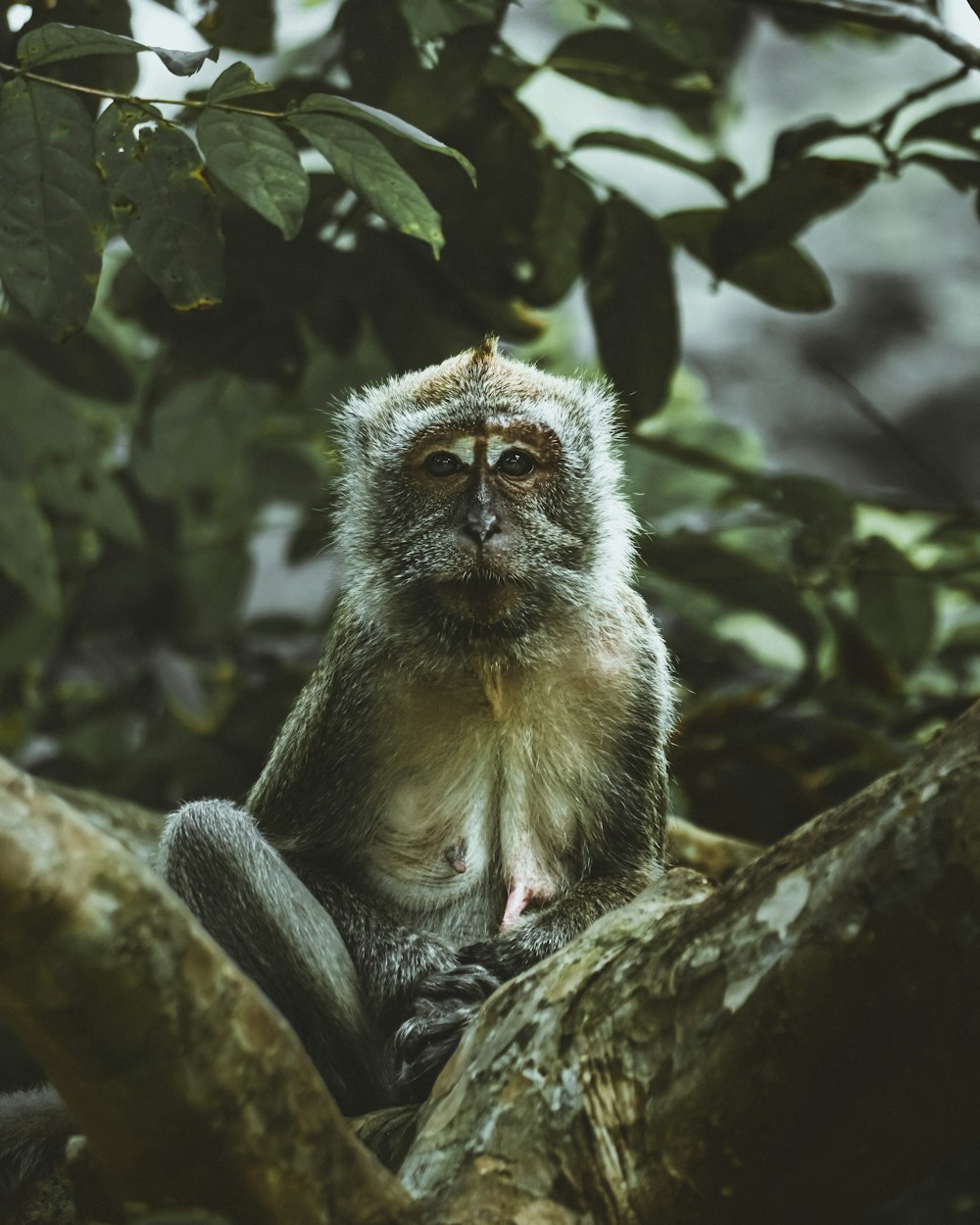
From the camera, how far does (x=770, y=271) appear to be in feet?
13.6

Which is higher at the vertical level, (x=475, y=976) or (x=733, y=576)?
(x=733, y=576)

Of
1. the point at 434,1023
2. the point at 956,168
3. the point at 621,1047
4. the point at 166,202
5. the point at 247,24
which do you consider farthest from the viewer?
the point at 247,24

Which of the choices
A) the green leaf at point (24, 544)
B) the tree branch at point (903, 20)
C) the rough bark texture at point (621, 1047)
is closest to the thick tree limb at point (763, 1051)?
the rough bark texture at point (621, 1047)

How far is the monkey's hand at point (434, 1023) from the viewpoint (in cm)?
344

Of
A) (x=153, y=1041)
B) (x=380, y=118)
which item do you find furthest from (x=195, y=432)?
(x=153, y=1041)

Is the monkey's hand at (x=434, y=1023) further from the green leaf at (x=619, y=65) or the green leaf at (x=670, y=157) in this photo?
the green leaf at (x=619, y=65)

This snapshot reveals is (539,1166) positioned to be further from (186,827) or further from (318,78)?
(318,78)

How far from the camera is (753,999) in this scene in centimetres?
230

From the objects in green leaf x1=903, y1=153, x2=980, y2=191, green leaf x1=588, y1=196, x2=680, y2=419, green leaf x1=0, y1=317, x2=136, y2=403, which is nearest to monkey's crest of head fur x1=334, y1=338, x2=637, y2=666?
green leaf x1=588, y1=196, x2=680, y2=419

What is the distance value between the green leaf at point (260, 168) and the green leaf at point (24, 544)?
2.05 metres

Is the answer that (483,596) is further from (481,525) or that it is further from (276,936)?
(276,936)

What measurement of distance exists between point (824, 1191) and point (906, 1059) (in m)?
0.34

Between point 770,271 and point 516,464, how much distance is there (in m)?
0.93

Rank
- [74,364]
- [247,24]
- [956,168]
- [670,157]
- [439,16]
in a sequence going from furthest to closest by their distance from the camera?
[74,364] < [670,157] < [247,24] < [956,168] < [439,16]
